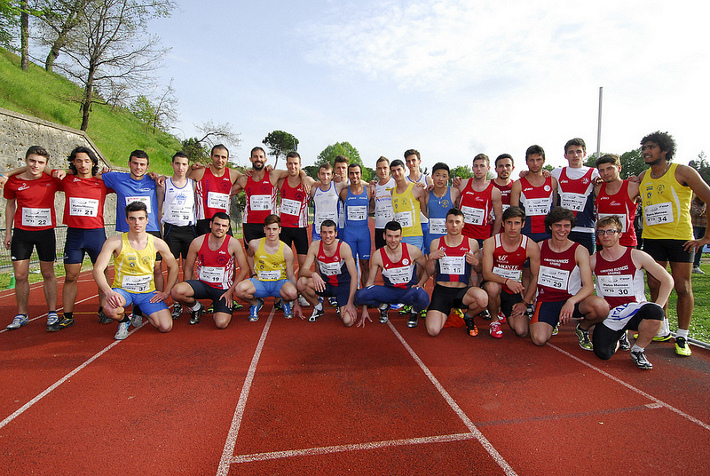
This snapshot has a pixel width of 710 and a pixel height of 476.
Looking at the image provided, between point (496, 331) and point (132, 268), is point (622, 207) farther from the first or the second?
point (132, 268)

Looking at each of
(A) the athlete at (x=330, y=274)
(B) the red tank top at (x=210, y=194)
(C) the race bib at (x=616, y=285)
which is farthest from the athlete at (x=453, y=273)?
(B) the red tank top at (x=210, y=194)

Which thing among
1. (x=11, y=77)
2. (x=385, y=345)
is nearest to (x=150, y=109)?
(x=11, y=77)

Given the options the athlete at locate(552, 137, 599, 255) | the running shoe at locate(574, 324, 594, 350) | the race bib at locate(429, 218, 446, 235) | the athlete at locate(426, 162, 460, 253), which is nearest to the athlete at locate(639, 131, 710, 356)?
the athlete at locate(552, 137, 599, 255)

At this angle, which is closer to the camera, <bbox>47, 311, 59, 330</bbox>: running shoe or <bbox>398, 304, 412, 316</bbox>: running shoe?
<bbox>47, 311, 59, 330</bbox>: running shoe

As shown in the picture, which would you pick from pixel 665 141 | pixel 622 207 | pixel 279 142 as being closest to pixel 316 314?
pixel 622 207

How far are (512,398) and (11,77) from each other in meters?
22.4

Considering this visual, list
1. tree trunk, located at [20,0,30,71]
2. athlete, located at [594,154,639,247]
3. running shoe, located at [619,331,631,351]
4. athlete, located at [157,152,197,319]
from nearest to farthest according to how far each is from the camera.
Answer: running shoe, located at [619,331,631,351], athlete, located at [594,154,639,247], athlete, located at [157,152,197,319], tree trunk, located at [20,0,30,71]

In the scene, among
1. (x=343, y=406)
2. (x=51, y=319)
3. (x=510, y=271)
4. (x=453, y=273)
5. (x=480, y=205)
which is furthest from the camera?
(x=480, y=205)

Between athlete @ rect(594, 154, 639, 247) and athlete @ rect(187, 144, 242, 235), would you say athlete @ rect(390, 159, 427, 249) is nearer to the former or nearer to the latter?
athlete @ rect(594, 154, 639, 247)

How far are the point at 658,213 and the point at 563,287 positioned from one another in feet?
4.28

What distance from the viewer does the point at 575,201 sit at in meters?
4.58

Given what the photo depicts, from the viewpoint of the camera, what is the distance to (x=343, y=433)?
244 centimetres

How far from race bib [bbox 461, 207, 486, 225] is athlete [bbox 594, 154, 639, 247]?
54.1 inches

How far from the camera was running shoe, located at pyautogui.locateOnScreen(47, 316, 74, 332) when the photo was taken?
14.5ft
